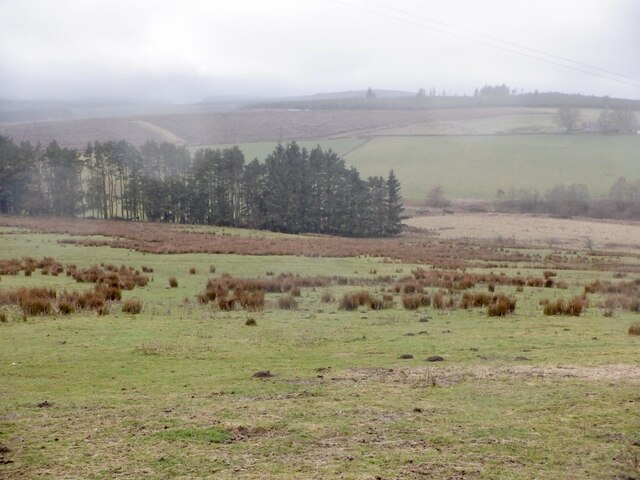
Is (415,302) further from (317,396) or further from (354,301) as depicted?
(317,396)

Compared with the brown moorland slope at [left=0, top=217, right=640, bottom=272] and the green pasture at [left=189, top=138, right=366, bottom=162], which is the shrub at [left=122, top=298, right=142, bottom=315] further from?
the green pasture at [left=189, top=138, right=366, bottom=162]

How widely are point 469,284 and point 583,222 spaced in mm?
62761

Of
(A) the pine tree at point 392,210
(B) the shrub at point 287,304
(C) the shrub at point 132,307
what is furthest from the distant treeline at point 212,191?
(C) the shrub at point 132,307

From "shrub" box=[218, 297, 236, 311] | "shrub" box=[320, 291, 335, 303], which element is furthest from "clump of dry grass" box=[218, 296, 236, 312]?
"shrub" box=[320, 291, 335, 303]

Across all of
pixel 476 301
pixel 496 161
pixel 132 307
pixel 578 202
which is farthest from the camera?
pixel 496 161

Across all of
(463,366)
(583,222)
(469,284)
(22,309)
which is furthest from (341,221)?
(463,366)

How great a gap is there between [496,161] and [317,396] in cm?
11596

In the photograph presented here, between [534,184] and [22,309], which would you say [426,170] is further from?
[22,309]

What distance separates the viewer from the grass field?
6934mm

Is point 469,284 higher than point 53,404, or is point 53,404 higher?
point 53,404

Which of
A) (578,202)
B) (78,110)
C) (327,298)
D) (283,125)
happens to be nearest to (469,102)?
(283,125)

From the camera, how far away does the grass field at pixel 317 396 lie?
693cm

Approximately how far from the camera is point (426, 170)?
118 m

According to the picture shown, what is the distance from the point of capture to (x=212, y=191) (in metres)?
86.1
